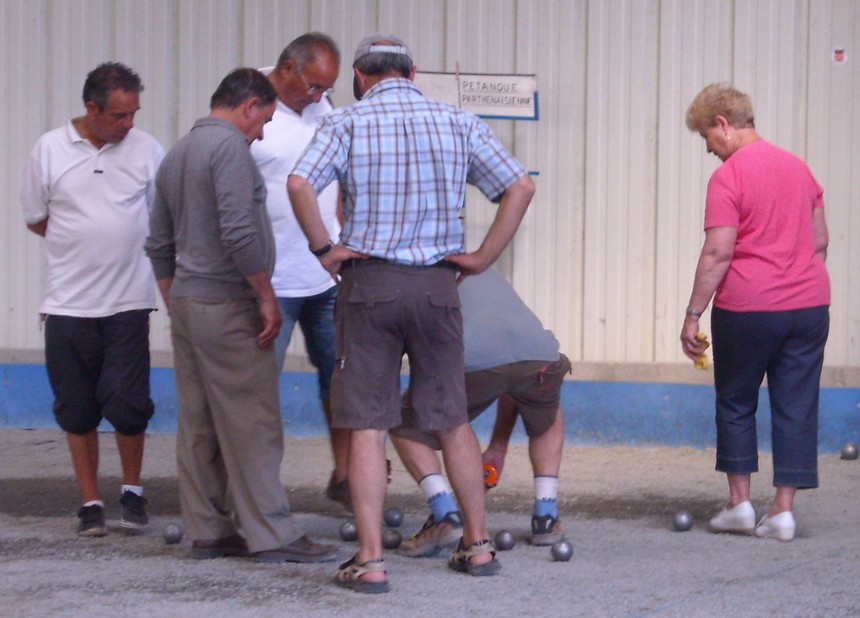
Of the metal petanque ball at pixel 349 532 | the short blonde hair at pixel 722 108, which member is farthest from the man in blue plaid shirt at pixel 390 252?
the short blonde hair at pixel 722 108

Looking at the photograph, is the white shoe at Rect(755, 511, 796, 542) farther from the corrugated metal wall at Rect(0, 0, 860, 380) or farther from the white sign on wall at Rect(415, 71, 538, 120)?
the white sign on wall at Rect(415, 71, 538, 120)

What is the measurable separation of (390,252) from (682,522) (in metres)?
1.86

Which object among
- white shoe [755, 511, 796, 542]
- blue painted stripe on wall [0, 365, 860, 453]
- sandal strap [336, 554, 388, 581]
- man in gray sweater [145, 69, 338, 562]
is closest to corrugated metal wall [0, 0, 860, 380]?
blue painted stripe on wall [0, 365, 860, 453]

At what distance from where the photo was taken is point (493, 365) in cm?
507

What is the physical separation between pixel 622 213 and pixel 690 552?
291cm

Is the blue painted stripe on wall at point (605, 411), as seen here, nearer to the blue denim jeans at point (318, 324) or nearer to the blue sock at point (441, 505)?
the blue denim jeans at point (318, 324)

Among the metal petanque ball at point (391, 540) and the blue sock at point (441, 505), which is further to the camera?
the metal petanque ball at point (391, 540)

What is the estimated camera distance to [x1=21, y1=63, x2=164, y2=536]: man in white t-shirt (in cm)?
556

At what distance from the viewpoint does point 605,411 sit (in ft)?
25.1

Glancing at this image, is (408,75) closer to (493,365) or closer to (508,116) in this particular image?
(493,365)

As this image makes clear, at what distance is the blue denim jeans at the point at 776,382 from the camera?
18.0 feet

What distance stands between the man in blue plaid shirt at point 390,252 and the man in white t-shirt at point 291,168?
97cm

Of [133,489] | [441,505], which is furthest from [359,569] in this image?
[133,489]

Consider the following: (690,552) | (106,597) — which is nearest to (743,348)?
(690,552)
